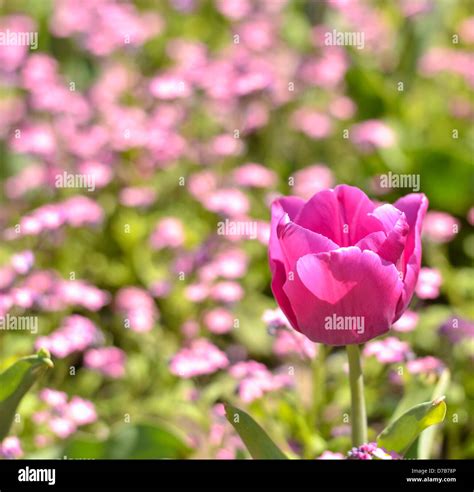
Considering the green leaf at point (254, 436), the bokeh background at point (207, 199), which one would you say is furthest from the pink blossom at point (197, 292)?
the green leaf at point (254, 436)

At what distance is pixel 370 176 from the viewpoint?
7.26 ft

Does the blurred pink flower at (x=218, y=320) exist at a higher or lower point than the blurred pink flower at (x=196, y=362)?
higher

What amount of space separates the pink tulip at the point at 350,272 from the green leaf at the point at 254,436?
4.2 inches

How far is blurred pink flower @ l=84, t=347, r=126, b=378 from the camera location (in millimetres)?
1654

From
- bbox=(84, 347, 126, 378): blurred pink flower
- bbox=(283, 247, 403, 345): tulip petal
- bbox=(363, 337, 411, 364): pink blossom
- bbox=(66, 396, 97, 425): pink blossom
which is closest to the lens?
bbox=(283, 247, 403, 345): tulip petal

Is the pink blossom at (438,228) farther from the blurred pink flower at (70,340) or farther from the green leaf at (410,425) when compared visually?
the green leaf at (410,425)

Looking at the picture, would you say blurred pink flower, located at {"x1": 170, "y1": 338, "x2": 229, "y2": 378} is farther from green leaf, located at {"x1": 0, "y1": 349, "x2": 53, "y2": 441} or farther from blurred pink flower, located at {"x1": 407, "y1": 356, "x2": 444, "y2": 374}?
green leaf, located at {"x1": 0, "y1": 349, "x2": 53, "y2": 441}

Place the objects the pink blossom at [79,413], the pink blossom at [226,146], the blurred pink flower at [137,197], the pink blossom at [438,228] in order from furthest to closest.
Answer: the pink blossom at [226,146], the blurred pink flower at [137,197], the pink blossom at [438,228], the pink blossom at [79,413]

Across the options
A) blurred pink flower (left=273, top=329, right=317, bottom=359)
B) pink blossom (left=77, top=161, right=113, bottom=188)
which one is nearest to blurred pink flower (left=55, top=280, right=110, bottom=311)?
blurred pink flower (left=273, top=329, right=317, bottom=359)

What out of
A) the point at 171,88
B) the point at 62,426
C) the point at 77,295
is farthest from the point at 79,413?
the point at 171,88

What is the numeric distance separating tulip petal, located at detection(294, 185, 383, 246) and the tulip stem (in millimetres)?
111

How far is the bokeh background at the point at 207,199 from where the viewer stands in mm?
1501
